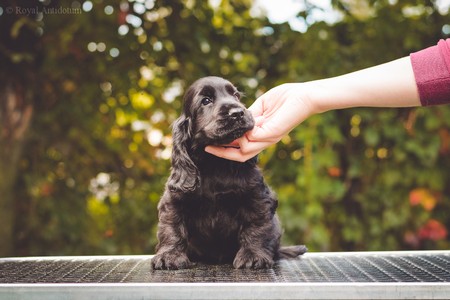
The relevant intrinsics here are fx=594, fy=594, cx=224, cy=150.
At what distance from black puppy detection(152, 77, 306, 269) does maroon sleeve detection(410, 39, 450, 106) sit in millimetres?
692

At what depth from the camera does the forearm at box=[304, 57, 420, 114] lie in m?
2.18

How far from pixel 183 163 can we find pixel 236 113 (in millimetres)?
313

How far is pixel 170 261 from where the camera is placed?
2279 mm

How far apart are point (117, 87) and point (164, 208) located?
2340 mm

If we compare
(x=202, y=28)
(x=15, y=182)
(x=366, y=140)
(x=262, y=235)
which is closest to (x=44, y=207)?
(x=15, y=182)

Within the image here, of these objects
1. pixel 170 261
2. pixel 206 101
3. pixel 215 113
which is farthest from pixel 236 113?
pixel 170 261

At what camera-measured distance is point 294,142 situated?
14.9 ft

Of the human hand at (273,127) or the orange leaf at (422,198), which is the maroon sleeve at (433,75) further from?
the orange leaf at (422,198)

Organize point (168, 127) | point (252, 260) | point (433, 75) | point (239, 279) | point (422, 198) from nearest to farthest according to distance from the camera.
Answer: point (239, 279)
point (433, 75)
point (252, 260)
point (422, 198)
point (168, 127)

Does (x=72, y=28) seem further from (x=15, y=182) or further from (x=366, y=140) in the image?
(x=366, y=140)

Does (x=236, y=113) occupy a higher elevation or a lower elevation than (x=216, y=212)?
higher

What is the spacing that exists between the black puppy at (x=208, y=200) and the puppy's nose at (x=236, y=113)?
4.5 inches

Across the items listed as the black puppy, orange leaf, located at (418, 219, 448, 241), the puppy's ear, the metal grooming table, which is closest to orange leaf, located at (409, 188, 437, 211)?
orange leaf, located at (418, 219, 448, 241)

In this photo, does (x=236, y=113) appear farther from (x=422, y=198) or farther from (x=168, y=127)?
(x=422, y=198)
